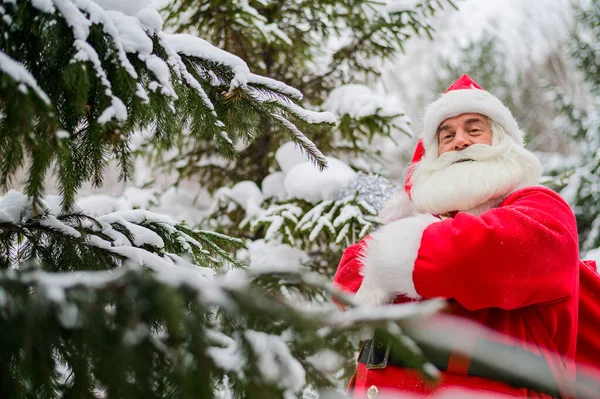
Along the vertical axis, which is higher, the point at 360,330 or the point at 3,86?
the point at 3,86

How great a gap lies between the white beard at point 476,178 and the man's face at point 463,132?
0.06 meters

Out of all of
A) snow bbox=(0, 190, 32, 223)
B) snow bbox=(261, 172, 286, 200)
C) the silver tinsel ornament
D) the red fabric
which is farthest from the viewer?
snow bbox=(261, 172, 286, 200)

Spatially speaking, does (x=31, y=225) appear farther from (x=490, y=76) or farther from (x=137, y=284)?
(x=490, y=76)

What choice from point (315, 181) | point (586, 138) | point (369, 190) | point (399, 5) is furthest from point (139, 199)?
point (586, 138)

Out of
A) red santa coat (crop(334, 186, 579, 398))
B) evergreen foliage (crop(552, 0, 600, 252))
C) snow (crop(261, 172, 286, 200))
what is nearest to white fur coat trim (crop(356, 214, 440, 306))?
red santa coat (crop(334, 186, 579, 398))

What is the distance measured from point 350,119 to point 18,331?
3032 millimetres

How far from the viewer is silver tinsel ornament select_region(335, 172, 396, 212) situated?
3.13 meters

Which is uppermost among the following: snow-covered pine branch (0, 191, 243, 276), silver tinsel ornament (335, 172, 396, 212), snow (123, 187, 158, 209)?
silver tinsel ornament (335, 172, 396, 212)

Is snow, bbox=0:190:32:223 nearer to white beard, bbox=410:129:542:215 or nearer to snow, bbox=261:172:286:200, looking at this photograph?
white beard, bbox=410:129:542:215

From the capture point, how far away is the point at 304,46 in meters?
4.12

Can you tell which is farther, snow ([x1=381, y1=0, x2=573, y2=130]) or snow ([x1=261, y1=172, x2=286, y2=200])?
snow ([x1=381, y1=0, x2=573, y2=130])

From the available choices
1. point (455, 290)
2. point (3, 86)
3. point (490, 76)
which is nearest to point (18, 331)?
point (3, 86)

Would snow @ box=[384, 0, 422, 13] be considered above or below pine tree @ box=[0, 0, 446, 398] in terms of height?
above

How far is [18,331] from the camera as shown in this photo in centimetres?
90
